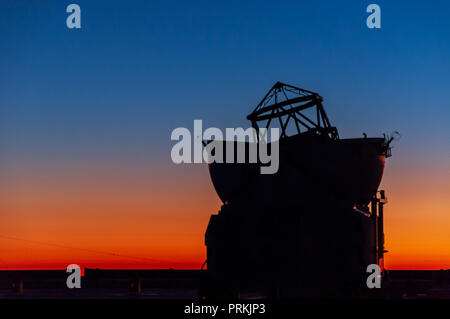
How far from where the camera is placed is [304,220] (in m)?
43.7

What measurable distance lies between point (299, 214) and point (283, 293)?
16.3ft

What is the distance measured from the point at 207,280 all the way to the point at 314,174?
9537 millimetres

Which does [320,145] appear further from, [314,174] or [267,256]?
[267,256]

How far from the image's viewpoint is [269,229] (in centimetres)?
4447

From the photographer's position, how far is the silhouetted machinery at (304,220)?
43.5m

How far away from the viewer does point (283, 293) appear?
43750 mm

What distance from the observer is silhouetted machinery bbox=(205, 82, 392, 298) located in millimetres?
43500

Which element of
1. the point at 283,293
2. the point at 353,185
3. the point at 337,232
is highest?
the point at 353,185
